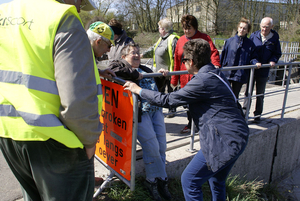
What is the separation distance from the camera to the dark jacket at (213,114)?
7.00 feet

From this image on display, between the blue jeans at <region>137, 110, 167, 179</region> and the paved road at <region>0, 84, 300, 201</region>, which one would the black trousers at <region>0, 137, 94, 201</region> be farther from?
the paved road at <region>0, 84, 300, 201</region>

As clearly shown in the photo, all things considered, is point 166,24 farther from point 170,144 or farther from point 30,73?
point 30,73

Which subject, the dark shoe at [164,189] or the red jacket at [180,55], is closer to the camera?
the dark shoe at [164,189]

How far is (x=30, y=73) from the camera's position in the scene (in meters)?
1.22

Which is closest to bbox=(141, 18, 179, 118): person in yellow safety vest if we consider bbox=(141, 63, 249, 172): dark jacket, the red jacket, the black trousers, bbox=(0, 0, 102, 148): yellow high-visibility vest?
the red jacket

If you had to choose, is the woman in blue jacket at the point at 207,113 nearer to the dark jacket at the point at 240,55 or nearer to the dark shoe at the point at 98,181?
the dark shoe at the point at 98,181

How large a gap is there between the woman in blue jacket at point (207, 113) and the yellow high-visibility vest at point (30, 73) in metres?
0.95

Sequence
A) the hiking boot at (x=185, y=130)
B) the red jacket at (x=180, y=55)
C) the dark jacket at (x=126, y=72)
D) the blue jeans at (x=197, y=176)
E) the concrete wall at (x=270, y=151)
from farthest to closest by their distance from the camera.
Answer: the concrete wall at (x=270, y=151)
the hiking boot at (x=185, y=130)
the red jacket at (x=180, y=55)
the dark jacket at (x=126, y=72)
the blue jeans at (x=197, y=176)

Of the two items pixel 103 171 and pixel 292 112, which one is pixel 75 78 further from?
pixel 292 112

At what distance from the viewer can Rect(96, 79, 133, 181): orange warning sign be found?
7.18 ft

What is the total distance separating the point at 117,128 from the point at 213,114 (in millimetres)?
901

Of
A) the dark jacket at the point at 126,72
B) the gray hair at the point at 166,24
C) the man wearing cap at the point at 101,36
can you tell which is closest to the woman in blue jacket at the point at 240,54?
the gray hair at the point at 166,24

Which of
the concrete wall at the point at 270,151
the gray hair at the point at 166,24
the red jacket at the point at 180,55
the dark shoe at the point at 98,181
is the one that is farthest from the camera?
the gray hair at the point at 166,24

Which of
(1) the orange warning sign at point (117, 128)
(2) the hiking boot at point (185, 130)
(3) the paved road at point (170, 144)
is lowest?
(3) the paved road at point (170, 144)
